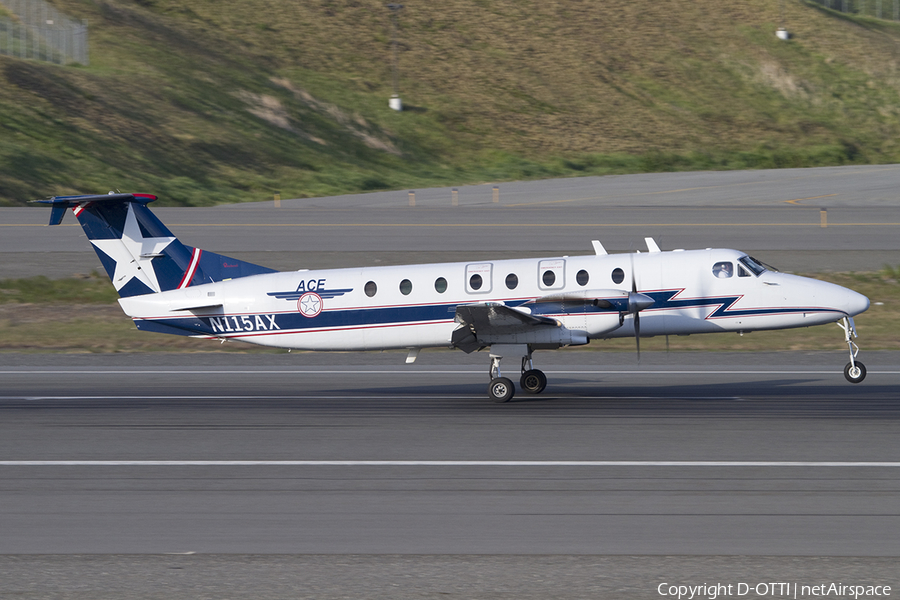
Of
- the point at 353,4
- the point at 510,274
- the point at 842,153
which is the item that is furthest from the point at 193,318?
the point at 353,4

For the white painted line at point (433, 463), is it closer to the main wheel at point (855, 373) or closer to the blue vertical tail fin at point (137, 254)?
the main wheel at point (855, 373)

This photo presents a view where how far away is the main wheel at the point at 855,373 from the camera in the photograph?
18.1m

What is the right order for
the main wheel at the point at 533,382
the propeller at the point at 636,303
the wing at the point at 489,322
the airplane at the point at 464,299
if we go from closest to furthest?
the wing at the point at 489,322 → the propeller at the point at 636,303 → the airplane at the point at 464,299 → the main wheel at the point at 533,382

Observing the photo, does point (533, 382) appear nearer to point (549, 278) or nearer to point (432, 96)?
point (549, 278)

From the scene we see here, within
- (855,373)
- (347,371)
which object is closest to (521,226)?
(347,371)

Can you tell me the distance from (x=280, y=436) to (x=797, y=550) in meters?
8.36

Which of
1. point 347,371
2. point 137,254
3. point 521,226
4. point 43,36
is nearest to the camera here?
point 137,254

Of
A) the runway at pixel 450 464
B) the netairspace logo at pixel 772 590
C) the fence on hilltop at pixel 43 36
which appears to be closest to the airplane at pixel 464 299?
the runway at pixel 450 464

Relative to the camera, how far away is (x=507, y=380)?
17.9m

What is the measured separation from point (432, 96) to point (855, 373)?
5758cm

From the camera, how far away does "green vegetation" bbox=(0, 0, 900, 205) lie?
191 ft

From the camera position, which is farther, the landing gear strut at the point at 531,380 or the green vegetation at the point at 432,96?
the green vegetation at the point at 432,96

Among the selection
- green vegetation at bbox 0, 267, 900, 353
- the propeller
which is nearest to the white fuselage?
the propeller

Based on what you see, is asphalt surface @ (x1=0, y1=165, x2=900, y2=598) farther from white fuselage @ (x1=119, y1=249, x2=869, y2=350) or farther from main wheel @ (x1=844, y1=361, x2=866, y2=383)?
white fuselage @ (x1=119, y1=249, x2=869, y2=350)
